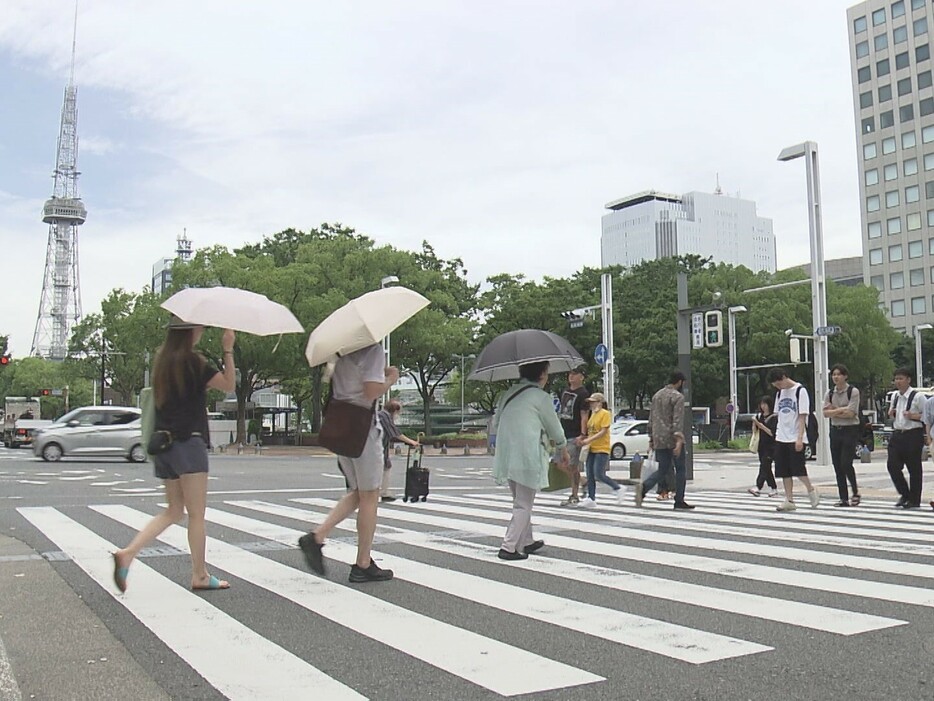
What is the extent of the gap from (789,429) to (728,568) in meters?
5.05

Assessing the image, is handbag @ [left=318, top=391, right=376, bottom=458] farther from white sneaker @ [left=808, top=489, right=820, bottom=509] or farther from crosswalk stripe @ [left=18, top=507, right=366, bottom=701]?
white sneaker @ [left=808, top=489, right=820, bottom=509]

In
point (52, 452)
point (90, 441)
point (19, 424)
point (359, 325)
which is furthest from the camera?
point (19, 424)

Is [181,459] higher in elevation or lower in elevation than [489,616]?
higher

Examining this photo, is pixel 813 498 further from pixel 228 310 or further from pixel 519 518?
pixel 228 310

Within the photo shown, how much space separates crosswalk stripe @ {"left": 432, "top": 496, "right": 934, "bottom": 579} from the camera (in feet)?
21.5

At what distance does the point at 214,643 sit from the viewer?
179 inches

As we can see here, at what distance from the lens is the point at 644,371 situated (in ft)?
176

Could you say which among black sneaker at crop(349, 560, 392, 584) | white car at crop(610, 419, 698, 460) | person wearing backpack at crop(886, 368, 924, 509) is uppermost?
person wearing backpack at crop(886, 368, 924, 509)

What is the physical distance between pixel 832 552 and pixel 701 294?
50.0 meters

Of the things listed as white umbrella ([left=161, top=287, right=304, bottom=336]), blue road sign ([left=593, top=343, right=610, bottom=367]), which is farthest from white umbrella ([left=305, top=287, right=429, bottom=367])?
blue road sign ([left=593, top=343, right=610, bottom=367])

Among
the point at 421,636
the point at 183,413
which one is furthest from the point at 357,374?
the point at 421,636

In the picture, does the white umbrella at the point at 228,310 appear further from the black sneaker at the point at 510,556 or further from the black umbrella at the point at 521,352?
the black sneaker at the point at 510,556

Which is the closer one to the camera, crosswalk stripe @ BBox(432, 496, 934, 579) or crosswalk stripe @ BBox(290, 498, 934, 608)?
crosswalk stripe @ BBox(290, 498, 934, 608)

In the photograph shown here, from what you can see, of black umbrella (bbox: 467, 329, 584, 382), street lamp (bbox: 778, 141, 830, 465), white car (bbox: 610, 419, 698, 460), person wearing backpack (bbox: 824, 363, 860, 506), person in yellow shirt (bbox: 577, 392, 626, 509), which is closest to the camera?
black umbrella (bbox: 467, 329, 584, 382)
